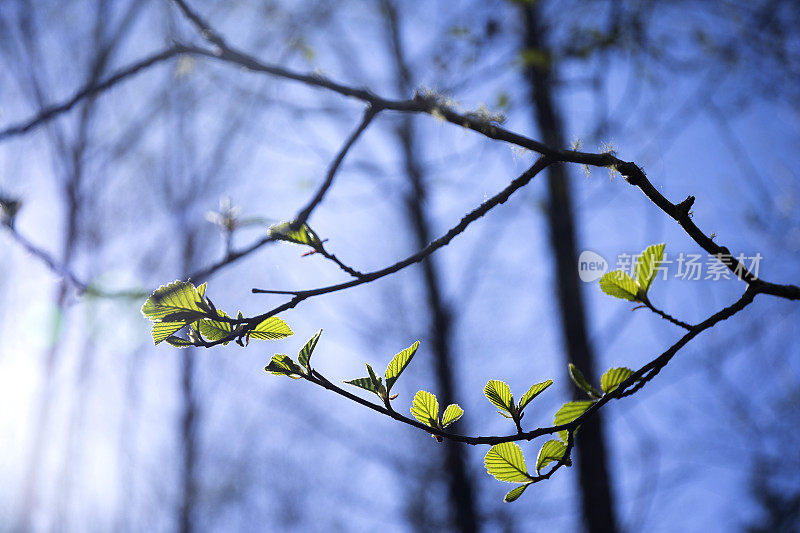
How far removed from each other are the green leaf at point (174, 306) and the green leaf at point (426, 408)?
25 centimetres

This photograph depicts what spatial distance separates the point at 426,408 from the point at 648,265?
0.30 m

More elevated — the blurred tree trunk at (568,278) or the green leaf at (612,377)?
the blurred tree trunk at (568,278)

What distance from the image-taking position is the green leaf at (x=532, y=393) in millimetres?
598

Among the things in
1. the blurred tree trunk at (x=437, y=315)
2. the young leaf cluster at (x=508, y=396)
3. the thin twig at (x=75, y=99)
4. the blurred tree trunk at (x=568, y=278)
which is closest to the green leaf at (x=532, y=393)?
the young leaf cluster at (x=508, y=396)

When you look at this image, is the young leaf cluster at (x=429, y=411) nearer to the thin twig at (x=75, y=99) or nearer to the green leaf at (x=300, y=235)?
the green leaf at (x=300, y=235)

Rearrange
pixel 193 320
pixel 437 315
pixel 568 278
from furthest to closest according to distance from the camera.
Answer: pixel 437 315 → pixel 568 278 → pixel 193 320

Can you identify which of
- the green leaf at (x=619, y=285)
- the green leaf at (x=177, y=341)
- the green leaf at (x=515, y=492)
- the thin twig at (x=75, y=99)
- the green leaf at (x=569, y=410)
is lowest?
the green leaf at (x=515, y=492)

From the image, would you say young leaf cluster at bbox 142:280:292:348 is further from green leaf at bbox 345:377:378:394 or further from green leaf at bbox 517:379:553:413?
green leaf at bbox 517:379:553:413

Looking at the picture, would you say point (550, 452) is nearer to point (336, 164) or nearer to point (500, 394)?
point (500, 394)

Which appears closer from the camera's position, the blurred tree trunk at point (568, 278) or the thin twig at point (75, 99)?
the thin twig at point (75, 99)

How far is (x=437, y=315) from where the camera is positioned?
3.96 meters

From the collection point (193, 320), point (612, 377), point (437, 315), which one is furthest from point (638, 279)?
point (437, 315)

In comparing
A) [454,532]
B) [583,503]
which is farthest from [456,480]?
[583,503]

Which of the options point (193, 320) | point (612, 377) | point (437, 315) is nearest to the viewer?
point (193, 320)
